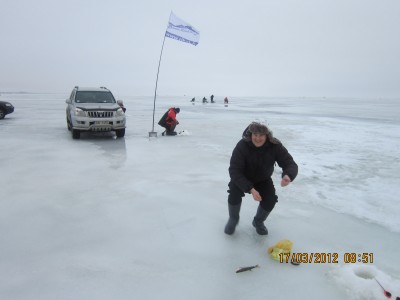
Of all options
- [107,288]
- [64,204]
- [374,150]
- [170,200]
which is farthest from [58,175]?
[374,150]

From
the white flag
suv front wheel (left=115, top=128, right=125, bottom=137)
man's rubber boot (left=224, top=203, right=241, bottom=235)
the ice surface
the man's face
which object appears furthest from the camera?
the white flag

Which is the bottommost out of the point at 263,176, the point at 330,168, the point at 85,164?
the point at 85,164

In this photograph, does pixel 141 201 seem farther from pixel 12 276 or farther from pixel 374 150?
pixel 374 150

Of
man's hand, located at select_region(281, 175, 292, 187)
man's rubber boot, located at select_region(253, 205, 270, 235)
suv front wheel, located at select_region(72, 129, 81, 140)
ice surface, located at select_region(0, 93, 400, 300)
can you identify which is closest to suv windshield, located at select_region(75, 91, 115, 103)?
suv front wheel, located at select_region(72, 129, 81, 140)

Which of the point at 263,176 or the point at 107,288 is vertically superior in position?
the point at 263,176

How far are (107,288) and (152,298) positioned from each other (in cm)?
47

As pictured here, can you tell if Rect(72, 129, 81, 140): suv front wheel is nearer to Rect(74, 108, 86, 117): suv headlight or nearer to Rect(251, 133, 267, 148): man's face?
Rect(74, 108, 86, 117): suv headlight

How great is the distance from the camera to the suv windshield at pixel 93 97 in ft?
37.4

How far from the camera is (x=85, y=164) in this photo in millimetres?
7277

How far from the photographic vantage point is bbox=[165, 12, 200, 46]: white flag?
39.4ft

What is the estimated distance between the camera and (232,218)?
3844 millimetres
